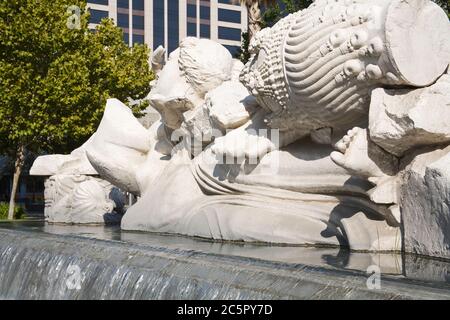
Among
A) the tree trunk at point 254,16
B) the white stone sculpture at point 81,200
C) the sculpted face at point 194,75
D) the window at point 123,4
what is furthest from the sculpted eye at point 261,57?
the window at point 123,4

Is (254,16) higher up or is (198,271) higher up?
(254,16)

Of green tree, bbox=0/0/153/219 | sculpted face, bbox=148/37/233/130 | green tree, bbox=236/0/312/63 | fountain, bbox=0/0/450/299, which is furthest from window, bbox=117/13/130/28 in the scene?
fountain, bbox=0/0/450/299

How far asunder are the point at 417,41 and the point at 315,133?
44.8 inches

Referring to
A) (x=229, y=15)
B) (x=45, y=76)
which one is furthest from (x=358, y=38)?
(x=229, y=15)

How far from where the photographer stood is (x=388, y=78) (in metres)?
3.74

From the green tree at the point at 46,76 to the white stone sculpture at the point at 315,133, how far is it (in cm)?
1028

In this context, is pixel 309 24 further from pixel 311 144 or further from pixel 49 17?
pixel 49 17

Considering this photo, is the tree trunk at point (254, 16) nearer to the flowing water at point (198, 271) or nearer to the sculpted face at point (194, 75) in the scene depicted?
the sculpted face at point (194, 75)

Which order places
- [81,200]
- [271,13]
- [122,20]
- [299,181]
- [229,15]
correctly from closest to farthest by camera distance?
1. [299,181]
2. [81,200]
3. [271,13]
4. [122,20]
5. [229,15]

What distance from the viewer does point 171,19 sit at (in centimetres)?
Answer: 5088

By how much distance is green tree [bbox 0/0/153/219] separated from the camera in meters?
15.8

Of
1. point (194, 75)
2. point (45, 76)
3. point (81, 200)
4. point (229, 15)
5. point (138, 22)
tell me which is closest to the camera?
point (194, 75)

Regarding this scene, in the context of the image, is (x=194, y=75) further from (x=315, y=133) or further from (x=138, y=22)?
(x=138, y=22)
